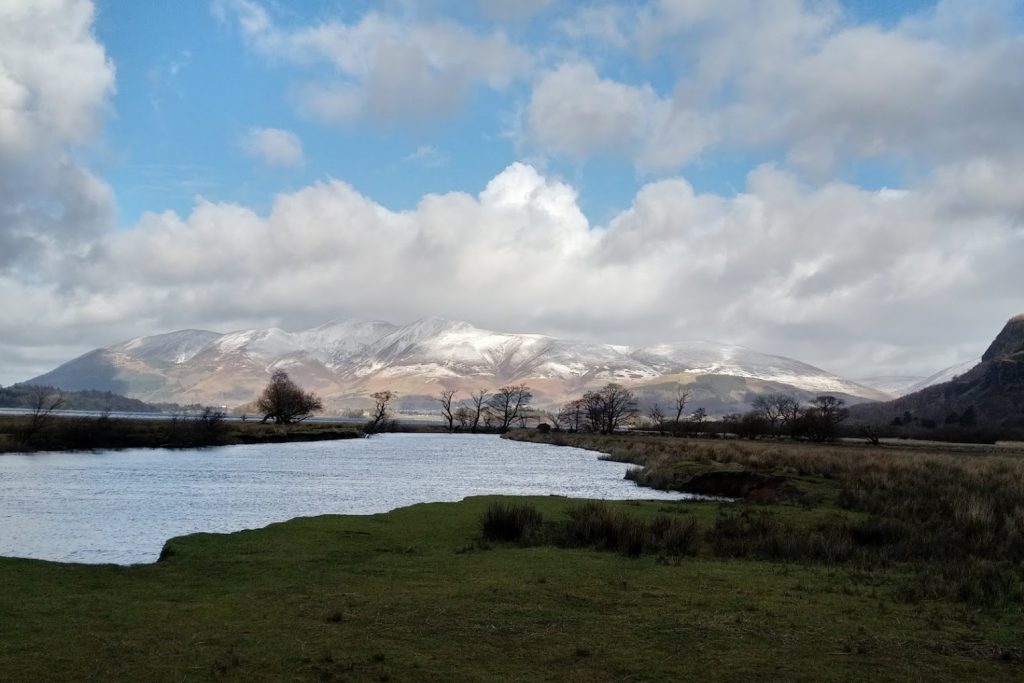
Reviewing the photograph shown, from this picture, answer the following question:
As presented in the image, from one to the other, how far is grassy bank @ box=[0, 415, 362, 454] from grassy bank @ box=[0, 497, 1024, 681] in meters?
69.8

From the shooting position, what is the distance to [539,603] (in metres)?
13.8

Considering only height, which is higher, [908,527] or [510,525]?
[510,525]

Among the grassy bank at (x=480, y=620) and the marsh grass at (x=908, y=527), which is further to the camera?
the marsh grass at (x=908, y=527)

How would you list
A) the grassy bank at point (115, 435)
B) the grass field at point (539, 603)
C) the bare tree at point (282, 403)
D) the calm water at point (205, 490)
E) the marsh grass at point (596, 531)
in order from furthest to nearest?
the bare tree at point (282, 403)
the grassy bank at point (115, 435)
the calm water at point (205, 490)
the marsh grass at point (596, 531)
the grass field at point (539, 603)

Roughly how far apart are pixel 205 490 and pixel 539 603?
3311cm

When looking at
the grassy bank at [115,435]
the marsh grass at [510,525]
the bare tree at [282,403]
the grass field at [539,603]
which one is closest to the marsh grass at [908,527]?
the grass field at [539,603]

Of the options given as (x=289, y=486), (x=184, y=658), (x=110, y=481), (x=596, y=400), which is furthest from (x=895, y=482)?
(x=596, y=400)

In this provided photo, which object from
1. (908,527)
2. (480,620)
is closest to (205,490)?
(480,620)

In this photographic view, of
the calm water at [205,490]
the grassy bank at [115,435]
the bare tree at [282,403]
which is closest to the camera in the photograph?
the calm water at [205,490]

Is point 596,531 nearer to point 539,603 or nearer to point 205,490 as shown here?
point 539,603

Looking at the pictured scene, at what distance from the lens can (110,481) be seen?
46125 millimetres

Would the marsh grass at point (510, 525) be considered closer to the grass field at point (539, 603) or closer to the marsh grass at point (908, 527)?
the grass field at point (539, 603)

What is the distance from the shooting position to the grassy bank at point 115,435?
3078 inches

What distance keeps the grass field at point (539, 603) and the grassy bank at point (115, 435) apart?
68052mm
